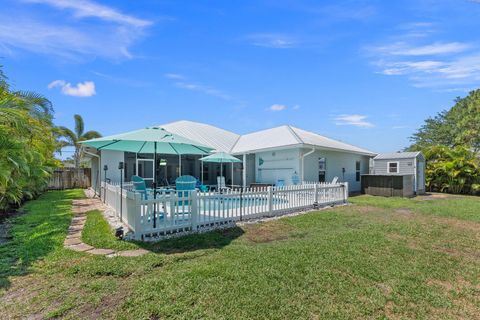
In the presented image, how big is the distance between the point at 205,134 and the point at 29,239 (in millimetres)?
16984

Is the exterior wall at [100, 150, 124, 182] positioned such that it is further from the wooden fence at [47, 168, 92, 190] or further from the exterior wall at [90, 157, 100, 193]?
the wooden fence at [47, 168, 92, 190]

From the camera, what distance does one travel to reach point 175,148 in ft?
26.6

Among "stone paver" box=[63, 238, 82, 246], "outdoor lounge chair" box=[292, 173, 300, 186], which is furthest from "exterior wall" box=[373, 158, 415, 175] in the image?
"stone paver" box=[63, 238, 82, 246]

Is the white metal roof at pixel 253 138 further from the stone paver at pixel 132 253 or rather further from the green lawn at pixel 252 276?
the stone paver at pixel 132 253

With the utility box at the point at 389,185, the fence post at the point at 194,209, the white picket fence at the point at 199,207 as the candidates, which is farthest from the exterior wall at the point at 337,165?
the fence post at the point at 194,209

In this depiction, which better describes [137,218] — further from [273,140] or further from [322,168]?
[322,168]

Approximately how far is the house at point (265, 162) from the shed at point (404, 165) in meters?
1.37

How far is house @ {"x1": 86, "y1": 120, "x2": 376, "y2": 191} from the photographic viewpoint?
1606 cm

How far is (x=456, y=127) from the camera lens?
29016mm

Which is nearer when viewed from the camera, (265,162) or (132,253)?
(132,253)

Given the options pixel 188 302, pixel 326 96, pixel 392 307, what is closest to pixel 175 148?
pixel 188 302

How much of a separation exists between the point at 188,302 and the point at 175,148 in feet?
17.7

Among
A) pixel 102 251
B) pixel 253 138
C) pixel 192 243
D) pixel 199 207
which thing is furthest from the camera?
pixel 253 138

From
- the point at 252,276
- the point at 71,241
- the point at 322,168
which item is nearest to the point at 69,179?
the point at 71,241
